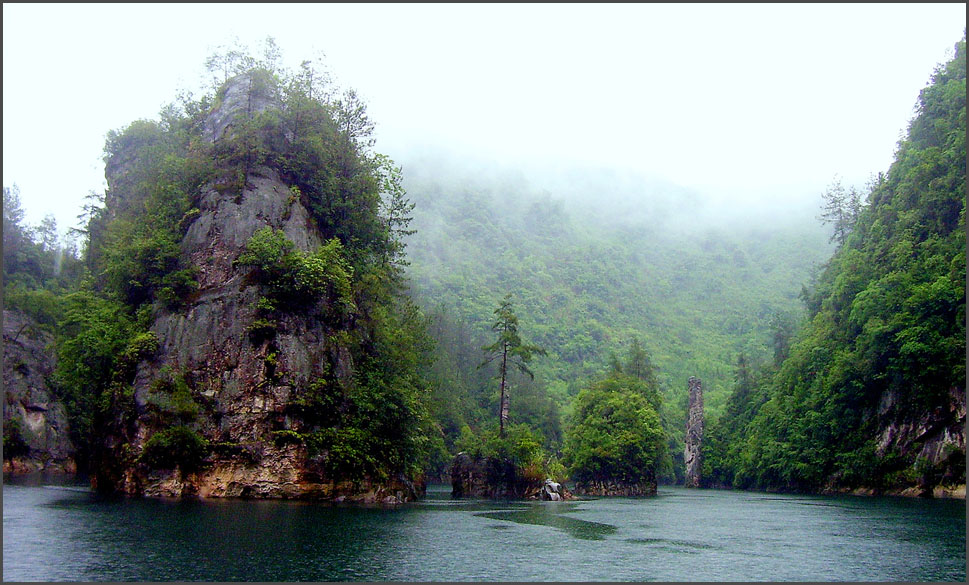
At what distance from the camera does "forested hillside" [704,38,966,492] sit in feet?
187

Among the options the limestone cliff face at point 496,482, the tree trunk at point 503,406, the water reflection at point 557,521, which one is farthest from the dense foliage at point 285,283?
the water reflection at point 557,521

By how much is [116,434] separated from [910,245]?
220ft

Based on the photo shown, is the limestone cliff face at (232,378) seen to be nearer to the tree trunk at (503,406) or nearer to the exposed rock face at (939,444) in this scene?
the tree trunk at (503,406)

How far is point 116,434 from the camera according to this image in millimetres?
44781

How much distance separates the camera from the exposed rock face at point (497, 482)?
61.9 metres

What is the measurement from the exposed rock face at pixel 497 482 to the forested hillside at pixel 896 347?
2920 centimetres

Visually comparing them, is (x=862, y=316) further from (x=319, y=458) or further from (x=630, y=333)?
(x=630, y=333)

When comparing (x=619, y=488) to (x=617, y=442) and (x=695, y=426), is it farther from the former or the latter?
(x=695, y=426)

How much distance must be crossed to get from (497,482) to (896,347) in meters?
Result: 37.1

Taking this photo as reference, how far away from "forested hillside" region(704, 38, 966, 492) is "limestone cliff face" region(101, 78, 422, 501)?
4211cm

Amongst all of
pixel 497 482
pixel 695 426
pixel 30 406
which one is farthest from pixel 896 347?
pixel 30 406

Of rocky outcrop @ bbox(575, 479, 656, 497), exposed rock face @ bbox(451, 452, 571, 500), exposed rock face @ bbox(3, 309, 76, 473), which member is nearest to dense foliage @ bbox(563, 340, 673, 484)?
rocky outcrop @ bbox(575, 479, 656, 497)

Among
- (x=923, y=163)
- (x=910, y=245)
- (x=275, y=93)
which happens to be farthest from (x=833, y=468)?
(x=275, y=93)

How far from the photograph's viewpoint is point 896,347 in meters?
62.6
